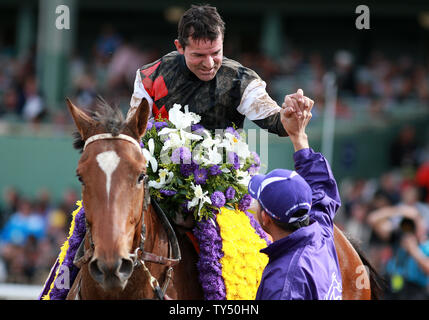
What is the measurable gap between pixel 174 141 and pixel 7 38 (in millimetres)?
17184

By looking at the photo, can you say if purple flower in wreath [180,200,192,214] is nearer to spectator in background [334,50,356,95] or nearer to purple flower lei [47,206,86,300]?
purple flower lei [47,206,86,300]

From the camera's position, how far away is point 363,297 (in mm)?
4648

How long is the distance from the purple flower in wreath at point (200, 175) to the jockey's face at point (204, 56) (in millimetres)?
590

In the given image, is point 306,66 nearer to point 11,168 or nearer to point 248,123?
point 11,168

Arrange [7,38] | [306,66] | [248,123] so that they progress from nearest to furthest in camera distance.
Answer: [248,123] → [306,66] → [7,38]

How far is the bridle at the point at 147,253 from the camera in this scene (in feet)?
11.5

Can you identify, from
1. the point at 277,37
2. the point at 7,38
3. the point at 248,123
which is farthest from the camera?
the point at 7,38

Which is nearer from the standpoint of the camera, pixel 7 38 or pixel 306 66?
pixel 306 66

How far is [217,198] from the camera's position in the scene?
165 inches

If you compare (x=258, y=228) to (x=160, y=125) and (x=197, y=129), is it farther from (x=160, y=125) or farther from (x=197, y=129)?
(x=160, y=125)

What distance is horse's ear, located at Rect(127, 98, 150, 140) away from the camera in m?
3.64

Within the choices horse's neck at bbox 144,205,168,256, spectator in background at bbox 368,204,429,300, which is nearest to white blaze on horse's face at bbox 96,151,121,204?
horse's neck at bbox 144,205,168,256

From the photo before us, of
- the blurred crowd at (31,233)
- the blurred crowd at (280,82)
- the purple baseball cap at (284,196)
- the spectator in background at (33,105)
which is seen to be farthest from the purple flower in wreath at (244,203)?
the spectator in background at (33,105)
